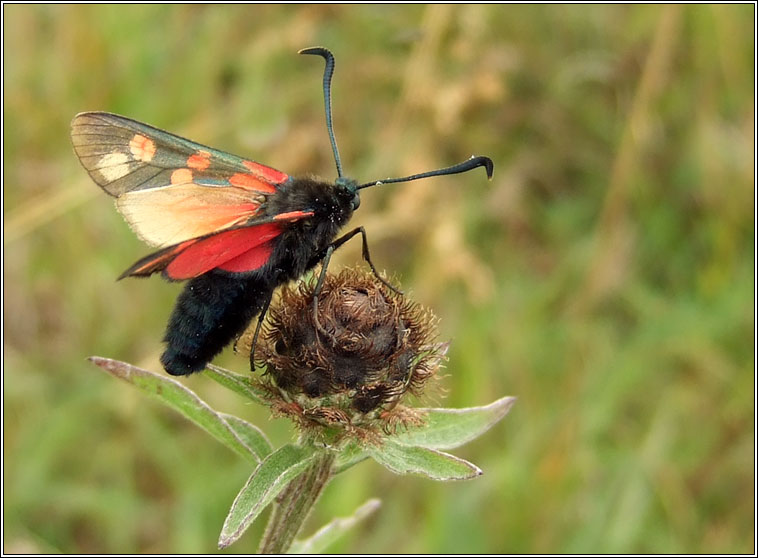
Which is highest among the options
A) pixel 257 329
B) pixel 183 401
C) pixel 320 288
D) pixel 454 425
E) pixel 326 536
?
pixel 320 288

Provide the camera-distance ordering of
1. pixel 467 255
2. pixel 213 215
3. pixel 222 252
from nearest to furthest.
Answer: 1. pixel 222 252
2. pixel 213 215
3. pixel 467 255

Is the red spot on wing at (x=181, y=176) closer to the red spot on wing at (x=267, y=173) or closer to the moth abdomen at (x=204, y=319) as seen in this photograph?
the red spot on wing at (x=267, y=173)

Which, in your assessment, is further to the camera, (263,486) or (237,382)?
(237,382)

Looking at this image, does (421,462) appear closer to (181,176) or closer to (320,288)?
(320,288)

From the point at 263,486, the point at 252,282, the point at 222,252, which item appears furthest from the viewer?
the point at 252,282

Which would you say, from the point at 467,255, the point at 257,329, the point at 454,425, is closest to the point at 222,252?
the point at 257,329

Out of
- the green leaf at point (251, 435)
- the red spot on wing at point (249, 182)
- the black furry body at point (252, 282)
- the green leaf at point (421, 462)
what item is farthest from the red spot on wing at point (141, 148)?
the green leaf at point (421, 462)

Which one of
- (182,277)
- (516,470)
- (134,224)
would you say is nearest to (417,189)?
(516,470)
